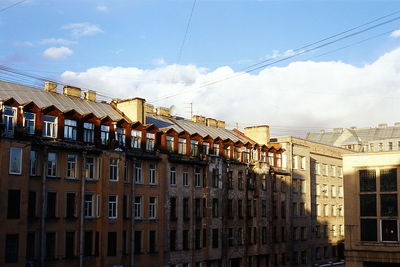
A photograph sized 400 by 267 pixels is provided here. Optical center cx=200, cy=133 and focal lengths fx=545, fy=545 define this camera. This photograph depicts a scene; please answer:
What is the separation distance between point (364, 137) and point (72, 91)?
7270cm

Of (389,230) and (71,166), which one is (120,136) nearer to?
(71,166)

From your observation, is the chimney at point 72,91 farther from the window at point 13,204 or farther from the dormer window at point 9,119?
the window at point 13,204

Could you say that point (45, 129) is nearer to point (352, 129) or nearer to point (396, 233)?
point (396, 233)

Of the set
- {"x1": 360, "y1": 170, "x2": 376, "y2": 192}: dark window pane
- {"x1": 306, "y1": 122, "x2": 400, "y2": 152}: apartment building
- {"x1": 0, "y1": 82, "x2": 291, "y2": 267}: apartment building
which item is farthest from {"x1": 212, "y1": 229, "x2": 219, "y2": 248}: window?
{"x1": 306, "y1": 122, "x2": 400, "y2": 152}: apartment building

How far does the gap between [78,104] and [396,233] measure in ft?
103

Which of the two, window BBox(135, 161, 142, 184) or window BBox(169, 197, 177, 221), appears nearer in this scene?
window BBox(135, 161, 142, 184)

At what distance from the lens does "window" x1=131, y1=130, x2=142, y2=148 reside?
52078 mm

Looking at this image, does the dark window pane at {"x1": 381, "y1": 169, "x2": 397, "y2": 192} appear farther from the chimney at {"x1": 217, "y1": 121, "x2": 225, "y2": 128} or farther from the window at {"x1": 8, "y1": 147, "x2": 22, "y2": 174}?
the window at {"x1": 8, "y1": 147, "x2": 22, "y2": 174}

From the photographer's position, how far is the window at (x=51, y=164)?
44.8 m

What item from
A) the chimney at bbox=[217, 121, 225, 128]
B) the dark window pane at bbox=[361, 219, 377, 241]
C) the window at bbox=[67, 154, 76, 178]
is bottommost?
the dark window pane at bbox=[361, 219, 377, 241]

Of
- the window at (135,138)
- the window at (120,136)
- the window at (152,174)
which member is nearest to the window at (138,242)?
the window at (152,174)

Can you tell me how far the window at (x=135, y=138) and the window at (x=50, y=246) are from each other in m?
11.9

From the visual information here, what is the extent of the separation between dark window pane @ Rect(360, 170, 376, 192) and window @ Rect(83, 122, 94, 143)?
79.2 ft

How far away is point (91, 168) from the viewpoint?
158 ft
